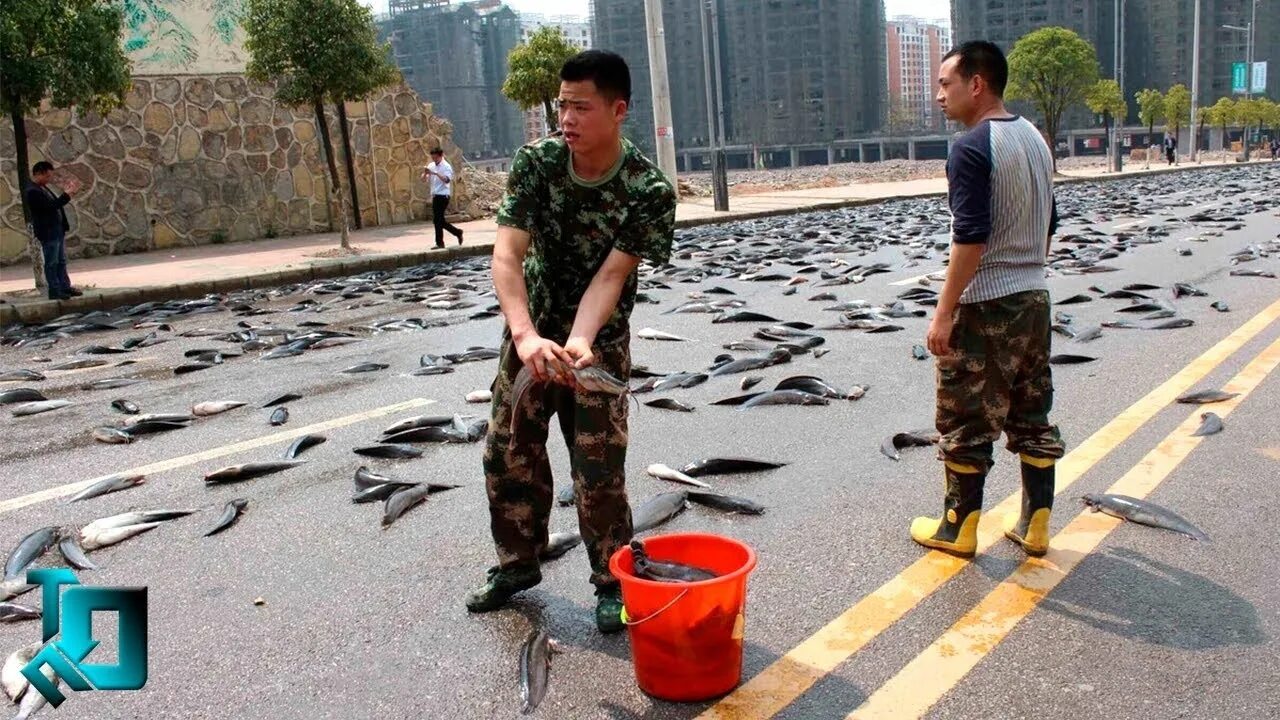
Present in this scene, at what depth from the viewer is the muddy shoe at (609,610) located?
12.1 ft

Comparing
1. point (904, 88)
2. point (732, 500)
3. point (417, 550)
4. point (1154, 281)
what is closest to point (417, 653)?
point (417, 550)

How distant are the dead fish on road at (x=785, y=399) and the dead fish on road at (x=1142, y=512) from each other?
223 centimetres

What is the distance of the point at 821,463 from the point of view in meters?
5.54

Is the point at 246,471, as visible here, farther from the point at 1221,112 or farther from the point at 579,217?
the point at 1221,112

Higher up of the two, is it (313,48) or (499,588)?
(313,48)

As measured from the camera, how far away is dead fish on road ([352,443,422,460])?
5.91 meters

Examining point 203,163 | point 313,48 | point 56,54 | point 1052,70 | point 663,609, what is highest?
point 1052,70

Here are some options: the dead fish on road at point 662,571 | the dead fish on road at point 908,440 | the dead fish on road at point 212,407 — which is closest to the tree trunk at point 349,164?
the dead fish on road at point 212,407

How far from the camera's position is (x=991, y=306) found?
4016 millimetres

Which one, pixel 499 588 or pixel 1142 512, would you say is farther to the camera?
pixel 1142 512

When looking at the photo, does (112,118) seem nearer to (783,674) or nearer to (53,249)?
(53,249)

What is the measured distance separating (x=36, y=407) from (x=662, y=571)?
6032mm

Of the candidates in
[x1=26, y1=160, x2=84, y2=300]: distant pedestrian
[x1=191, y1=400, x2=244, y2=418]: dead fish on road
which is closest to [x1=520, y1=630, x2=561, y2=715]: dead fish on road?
[x1=191, y1=400, x2=244, y2=418]: dead fish on road

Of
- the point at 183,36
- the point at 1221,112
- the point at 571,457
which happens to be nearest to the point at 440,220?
the point at 183,36
